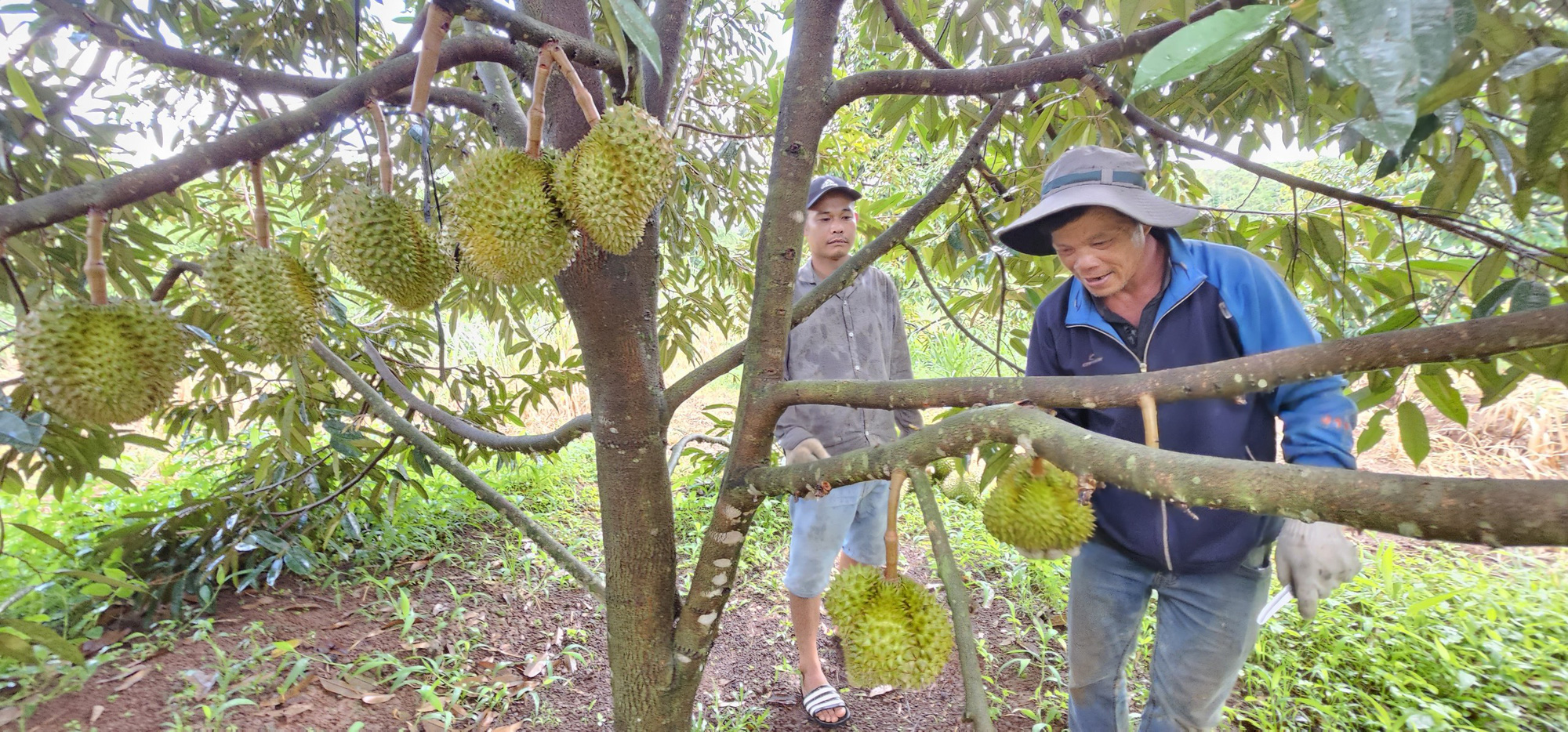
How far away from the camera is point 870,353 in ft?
8.13

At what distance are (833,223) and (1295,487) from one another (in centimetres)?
199

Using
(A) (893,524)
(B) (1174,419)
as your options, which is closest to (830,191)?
(B) (1174,419)

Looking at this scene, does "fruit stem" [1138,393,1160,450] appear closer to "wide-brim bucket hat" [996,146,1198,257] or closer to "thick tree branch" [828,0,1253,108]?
"thick tree branch" [828,0,1253,108]

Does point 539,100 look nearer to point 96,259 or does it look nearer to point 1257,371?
point 96,259

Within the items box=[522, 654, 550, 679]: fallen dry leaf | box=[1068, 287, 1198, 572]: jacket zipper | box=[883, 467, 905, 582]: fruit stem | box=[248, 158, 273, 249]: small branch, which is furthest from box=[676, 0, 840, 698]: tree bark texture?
box=[522, 654, 550, 679]: fallen dry leaf

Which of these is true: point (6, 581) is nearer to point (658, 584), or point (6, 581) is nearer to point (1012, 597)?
point (658, 584)

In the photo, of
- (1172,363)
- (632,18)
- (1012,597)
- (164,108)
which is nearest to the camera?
(632,18)

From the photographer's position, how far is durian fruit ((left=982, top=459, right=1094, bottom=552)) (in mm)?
1040

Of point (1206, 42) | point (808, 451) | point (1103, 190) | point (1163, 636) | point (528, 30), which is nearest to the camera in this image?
point (1206, 42)

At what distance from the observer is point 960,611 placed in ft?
2.11

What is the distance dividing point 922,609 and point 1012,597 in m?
2.32

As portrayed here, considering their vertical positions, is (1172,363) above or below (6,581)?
above

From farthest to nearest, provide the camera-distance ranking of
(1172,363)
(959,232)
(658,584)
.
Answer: (959,232)
(1172,363)
(658,584)

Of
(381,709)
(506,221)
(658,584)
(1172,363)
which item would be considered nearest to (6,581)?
(381,709)
